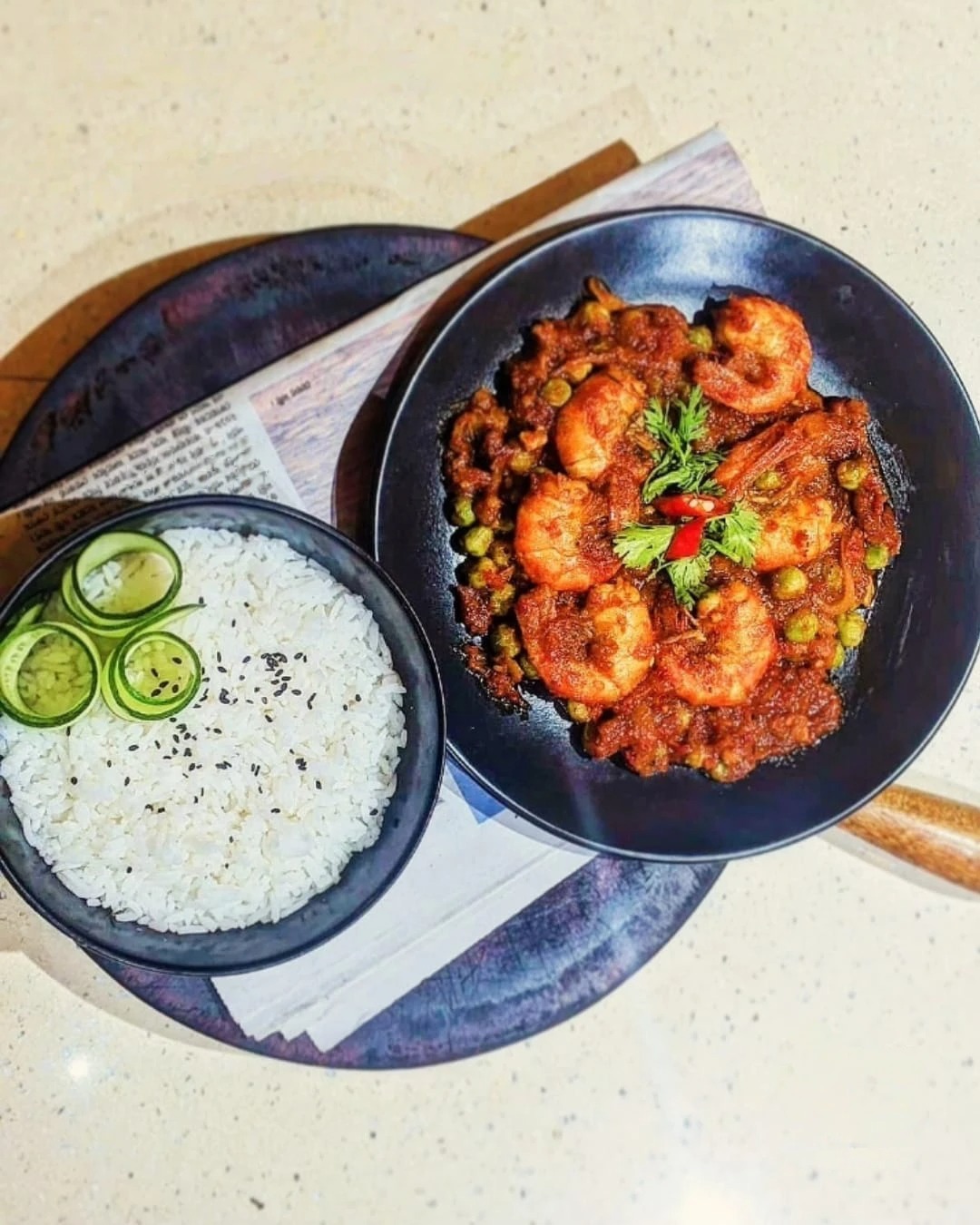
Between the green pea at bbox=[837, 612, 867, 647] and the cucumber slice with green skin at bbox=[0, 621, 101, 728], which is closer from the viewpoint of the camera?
the cucumber slice with green skin at bbox=[0, 621, 101, 728]

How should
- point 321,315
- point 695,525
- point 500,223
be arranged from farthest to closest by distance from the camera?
point 500,223 → point 321,315 → point 695,525

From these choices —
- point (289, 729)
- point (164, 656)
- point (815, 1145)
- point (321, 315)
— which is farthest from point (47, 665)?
point (815, 1145)

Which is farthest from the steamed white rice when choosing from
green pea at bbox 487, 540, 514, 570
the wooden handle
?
the wooden handle

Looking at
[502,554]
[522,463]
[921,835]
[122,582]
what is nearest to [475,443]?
[522,463]

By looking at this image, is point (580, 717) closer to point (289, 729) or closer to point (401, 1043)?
point (289, 729)

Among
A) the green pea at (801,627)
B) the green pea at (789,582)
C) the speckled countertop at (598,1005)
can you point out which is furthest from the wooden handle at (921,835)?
the green pea at (789,582)

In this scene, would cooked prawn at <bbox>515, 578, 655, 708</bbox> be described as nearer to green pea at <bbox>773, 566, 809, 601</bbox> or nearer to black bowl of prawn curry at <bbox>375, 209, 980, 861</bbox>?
black bowl of prawn curry at <bbox>375, 209, 980, 861</bbox>

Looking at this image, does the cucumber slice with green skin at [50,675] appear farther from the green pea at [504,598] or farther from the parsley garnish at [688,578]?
the parsley garnish at [688,578]
